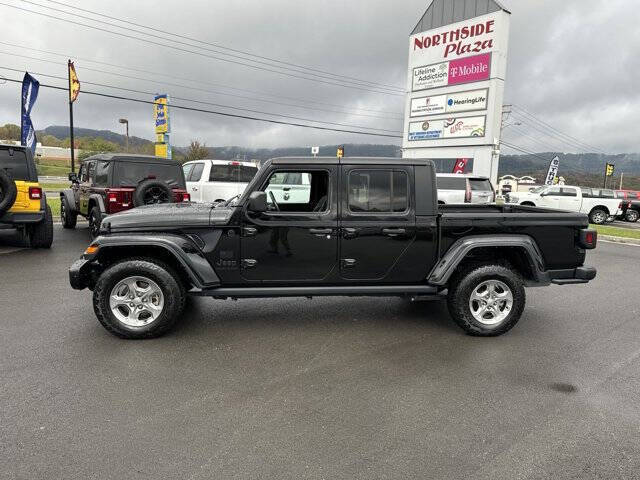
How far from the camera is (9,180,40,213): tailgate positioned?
7.98 metres

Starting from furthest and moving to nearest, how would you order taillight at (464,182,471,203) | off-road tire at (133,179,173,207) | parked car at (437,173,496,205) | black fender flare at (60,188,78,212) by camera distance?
parked car at (437,173,496,205) < taillight at (464,182,471,203) < black fender flare at (60,188,78,212) < off-road tire at (133,179,173,207)

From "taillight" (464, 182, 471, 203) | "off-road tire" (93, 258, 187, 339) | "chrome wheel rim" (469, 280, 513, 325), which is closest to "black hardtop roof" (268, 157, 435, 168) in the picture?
"chrome wheel rim" (469, 280, 513, 325)

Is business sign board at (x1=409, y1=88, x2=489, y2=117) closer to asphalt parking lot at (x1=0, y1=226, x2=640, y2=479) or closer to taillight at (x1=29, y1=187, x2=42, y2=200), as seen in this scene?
asphalt parking lot at (x1=0, y1=226, x2=640, y2=479)

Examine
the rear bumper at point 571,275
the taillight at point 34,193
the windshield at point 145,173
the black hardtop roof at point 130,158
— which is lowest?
the rear bumper at point 571,275

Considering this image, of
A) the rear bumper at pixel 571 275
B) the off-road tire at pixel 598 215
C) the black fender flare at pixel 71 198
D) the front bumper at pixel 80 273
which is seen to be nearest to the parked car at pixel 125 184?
the black fender flare at pixel 71 198

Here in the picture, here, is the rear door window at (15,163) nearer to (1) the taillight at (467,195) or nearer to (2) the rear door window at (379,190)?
(2) the rear door window at (379,190)

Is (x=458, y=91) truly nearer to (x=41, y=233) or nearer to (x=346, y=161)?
(x=41, y=233)

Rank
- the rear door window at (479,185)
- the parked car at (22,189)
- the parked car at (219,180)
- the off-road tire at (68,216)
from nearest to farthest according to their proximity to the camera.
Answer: the parked car at (22,189) < the off-road tire at (68,216) < the parked car at (219,180) < the rear door window at (479,185)

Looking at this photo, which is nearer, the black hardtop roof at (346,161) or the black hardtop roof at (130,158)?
the black hardtop roof at (346,161)

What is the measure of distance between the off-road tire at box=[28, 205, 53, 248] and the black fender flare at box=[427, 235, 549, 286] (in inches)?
300

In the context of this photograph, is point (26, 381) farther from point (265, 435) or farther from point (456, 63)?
point (456, 63)

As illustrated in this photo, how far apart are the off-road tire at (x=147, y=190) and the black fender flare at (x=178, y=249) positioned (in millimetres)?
4475

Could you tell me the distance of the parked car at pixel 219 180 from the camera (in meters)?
12.1

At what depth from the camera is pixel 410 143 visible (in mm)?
25547
